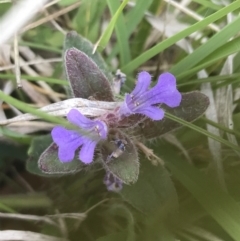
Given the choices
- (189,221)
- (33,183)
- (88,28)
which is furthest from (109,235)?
(88,28)

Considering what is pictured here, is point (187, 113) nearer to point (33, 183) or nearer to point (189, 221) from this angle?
point (189, 221)

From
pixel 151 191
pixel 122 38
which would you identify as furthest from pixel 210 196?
pixel 122 38

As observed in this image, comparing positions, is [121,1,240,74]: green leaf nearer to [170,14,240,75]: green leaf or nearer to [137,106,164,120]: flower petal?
[170,14,240,75]: green leaf

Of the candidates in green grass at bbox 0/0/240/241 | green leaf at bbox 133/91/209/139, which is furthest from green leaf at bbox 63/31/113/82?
green leaf at bbox 133/91/209/139

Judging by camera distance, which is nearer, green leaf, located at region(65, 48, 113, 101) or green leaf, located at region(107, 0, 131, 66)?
green leaf, located at region(65, 48, 113, 101)

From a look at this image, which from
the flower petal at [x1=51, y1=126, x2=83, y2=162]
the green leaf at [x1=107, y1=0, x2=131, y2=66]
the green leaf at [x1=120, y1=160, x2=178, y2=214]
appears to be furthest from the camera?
the green leaf at [x1=107, y1=0, x2=131, y2=66]

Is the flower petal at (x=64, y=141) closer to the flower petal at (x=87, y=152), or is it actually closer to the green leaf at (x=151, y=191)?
the flower petal at (x=87, y=152)
